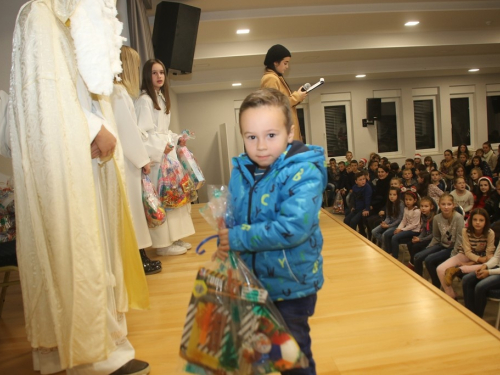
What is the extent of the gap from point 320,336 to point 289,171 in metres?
1.01

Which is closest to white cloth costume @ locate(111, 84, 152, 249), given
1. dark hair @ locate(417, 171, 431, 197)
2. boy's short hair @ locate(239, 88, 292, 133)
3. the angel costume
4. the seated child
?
the angel costume

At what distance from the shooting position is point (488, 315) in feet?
10.7

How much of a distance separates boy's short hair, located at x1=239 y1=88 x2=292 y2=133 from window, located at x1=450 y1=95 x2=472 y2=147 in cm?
1032

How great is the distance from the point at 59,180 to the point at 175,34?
342 centimetres

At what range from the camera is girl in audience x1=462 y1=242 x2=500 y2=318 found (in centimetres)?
271

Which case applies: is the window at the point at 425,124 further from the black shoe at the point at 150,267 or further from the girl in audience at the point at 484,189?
the black shoe at the point at 150,267

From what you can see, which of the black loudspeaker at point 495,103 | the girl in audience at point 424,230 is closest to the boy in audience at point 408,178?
the girl in audience at point 424,230

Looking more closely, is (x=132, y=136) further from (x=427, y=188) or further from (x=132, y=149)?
(x=427, y=188)

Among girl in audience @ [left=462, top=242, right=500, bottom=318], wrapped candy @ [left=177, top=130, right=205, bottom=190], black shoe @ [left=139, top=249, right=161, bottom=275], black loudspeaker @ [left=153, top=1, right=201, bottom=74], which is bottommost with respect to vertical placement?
girl in audience @ [left=462, top=242, right=500, bottom=318]

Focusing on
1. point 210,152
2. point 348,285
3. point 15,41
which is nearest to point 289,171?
point 15,41

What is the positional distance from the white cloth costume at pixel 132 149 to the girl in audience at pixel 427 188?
3782 mm

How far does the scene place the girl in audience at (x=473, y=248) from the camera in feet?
9.79

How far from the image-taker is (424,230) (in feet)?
13.0

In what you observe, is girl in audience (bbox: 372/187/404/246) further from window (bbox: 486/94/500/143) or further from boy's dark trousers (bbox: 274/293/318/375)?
window (bbox: 486/94/500/143)
